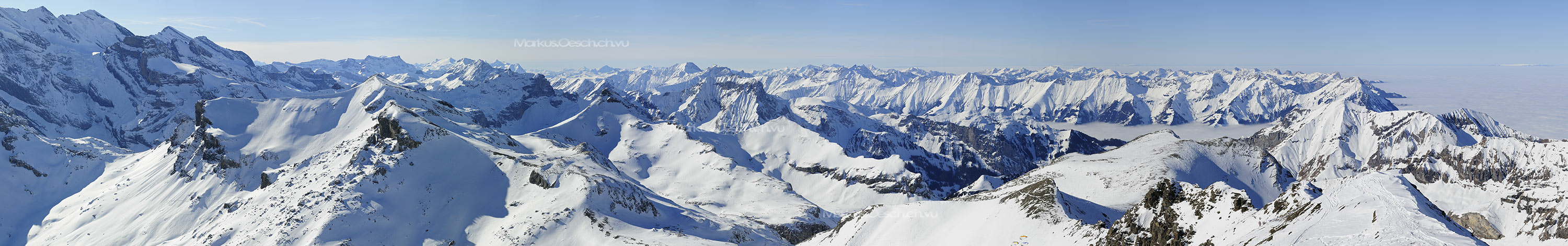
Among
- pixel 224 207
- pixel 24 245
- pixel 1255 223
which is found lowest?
pixel 24 245

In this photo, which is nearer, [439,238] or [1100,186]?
[439,238]

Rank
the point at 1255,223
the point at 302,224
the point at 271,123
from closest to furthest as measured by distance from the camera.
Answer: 1. the point at 1255,223
2. the point at 302,224
3. the point at 271,123

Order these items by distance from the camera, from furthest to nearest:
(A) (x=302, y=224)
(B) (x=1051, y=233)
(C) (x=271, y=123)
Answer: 1. (C) (x=271, y=123)
2. (A) (x=302, y=224)
3. (B) (x=1051, y=233)

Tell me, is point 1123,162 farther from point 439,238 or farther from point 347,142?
point 347,142

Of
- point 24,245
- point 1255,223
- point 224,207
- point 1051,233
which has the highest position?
point 1255,223

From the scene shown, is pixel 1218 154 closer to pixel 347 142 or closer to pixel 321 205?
pixel 321 205

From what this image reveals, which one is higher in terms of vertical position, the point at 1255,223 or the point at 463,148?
the point at 1255,223

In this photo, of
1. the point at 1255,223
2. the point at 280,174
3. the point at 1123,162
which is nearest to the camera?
the point at 1255,223

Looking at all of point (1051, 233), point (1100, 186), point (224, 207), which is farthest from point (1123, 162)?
point (224, 207)

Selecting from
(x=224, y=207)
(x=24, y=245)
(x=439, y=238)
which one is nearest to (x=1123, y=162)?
(x=439, y=238)
